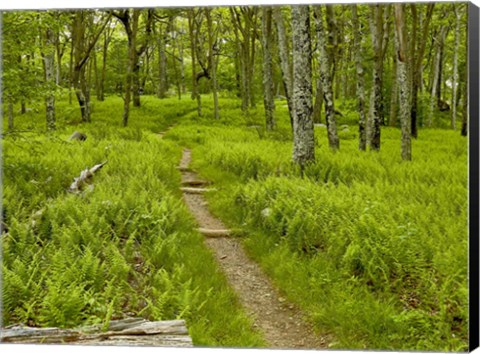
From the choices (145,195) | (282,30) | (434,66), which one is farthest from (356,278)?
(434,66)

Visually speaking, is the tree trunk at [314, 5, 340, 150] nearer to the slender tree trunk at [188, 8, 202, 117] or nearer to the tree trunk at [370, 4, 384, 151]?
the tree trunk at [370, 4, 384, 151]

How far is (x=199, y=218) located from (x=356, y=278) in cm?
241

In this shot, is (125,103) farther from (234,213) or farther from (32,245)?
(32,245)

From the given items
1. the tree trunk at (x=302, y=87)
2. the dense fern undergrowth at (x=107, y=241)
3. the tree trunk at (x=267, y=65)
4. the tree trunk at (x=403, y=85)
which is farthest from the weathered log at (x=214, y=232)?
the tree trunk at (x=267, y=65)

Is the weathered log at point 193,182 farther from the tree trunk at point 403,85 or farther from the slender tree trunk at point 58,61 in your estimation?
the tree trunk at point 403,85

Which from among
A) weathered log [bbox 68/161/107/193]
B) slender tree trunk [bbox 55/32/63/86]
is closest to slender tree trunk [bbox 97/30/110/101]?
slender tree trunk [bbox 55/32/63/86]

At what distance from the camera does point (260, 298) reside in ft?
15.3

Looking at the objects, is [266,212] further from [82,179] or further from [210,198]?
[82,179]

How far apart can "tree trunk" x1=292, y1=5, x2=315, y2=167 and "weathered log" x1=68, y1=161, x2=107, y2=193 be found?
310 cm

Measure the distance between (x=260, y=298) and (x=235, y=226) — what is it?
1.49m

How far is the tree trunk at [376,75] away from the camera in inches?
338

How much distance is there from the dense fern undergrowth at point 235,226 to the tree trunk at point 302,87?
241 millimetres

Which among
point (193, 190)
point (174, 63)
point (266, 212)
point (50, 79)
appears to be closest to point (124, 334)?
point (266, 212)

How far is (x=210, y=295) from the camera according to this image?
4520 mm
